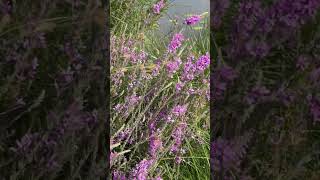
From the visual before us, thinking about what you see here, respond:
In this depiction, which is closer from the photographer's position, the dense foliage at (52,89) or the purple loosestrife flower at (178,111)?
the dense foliage at (52,89)

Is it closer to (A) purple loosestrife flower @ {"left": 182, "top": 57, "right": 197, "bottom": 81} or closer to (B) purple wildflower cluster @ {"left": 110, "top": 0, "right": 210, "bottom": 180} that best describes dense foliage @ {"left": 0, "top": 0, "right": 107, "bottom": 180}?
(B) purple wildflower cluster @ {"left": 110, "top": 0, "right": 210, "bottom": 180}

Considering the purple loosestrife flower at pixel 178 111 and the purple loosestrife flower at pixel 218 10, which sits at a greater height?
the purple loosestrife flower at pixel 218 10

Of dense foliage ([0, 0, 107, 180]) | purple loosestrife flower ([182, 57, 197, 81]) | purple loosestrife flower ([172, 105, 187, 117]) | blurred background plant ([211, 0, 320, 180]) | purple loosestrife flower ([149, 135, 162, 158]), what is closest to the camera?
dense foliage ([0, 0, 107, 180])

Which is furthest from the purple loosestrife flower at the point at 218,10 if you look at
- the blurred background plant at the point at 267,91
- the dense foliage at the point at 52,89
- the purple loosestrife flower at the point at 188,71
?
the dense foliage at the point at 52,89

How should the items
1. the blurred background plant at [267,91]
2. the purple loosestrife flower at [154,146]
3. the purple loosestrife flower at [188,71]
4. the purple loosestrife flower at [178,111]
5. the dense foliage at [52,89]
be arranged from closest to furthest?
the dense foliage at [52,89] < the blurred background plant at [267,91] < the purple loosestrife flower at [154,146] < the purple loosestrife flower at [178,111] < the purple loosestrife flower at [188,71]

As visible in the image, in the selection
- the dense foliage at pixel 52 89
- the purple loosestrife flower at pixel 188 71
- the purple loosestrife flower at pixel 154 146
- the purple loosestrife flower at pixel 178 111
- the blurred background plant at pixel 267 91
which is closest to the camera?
the dense foliage at pixel 52 89

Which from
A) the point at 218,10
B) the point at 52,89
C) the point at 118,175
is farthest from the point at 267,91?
the point at 52,89

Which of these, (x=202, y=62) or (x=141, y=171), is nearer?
(x=141, y=171)

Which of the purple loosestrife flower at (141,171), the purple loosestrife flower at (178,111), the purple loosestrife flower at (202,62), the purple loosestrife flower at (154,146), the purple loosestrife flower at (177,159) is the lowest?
the purple loosestrife flower at (177,159)

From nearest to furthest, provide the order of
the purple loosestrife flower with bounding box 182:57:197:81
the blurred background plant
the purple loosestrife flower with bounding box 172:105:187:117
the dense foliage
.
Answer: the dense foliage → the blurred background plant → the purple loosestrife flower with bounding box 172:105:187:117 → the purple loosestrife flower with bounding box 182:57:197:81

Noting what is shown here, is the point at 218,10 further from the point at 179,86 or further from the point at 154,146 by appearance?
the point at 154,146

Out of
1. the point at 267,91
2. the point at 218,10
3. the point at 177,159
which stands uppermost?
the point at 218,10

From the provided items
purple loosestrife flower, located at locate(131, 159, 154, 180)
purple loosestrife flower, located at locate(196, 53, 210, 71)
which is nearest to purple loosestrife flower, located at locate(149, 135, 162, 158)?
purple loosestrife flower, located at locate(131, 159, 154, 180)

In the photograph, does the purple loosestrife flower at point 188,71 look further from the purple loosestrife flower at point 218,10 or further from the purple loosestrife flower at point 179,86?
the purple loosestrife flower at point 218,10
